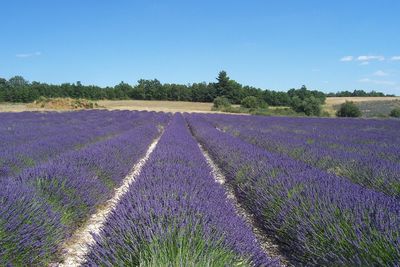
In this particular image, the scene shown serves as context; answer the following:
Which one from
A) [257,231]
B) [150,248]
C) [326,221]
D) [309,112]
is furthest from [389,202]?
[309,112]

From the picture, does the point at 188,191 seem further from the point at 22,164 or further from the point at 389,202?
the point at 22,164

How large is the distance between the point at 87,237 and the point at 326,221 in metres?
2.75

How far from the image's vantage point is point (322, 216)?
341 centimetres

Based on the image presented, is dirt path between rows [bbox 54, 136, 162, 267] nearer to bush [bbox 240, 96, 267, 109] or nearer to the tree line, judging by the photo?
bush [bbox 240, 96, 267, 109]

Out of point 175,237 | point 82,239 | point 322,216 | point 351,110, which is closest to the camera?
point 175,237

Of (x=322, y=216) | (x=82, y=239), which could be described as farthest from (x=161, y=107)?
→ (x=322, y=216)

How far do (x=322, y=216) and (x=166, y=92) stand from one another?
286 ft

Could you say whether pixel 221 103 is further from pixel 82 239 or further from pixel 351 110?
pixel 82 239

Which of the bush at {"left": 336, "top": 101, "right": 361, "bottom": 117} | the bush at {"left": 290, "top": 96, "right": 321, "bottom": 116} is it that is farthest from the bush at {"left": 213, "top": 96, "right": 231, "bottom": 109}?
the bush at {"left": 336, "top": 101, "right": 361, "bottom": 117}

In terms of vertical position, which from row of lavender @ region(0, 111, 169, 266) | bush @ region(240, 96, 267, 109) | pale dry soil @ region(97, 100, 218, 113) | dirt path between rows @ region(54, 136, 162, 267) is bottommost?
pale dry soil @ region(97, 100, 218, 113)

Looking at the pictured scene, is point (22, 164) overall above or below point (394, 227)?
below

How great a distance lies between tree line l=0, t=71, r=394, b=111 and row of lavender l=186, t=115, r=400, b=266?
2699 inches

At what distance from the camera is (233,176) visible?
22.8ft

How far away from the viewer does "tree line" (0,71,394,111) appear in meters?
75.4
